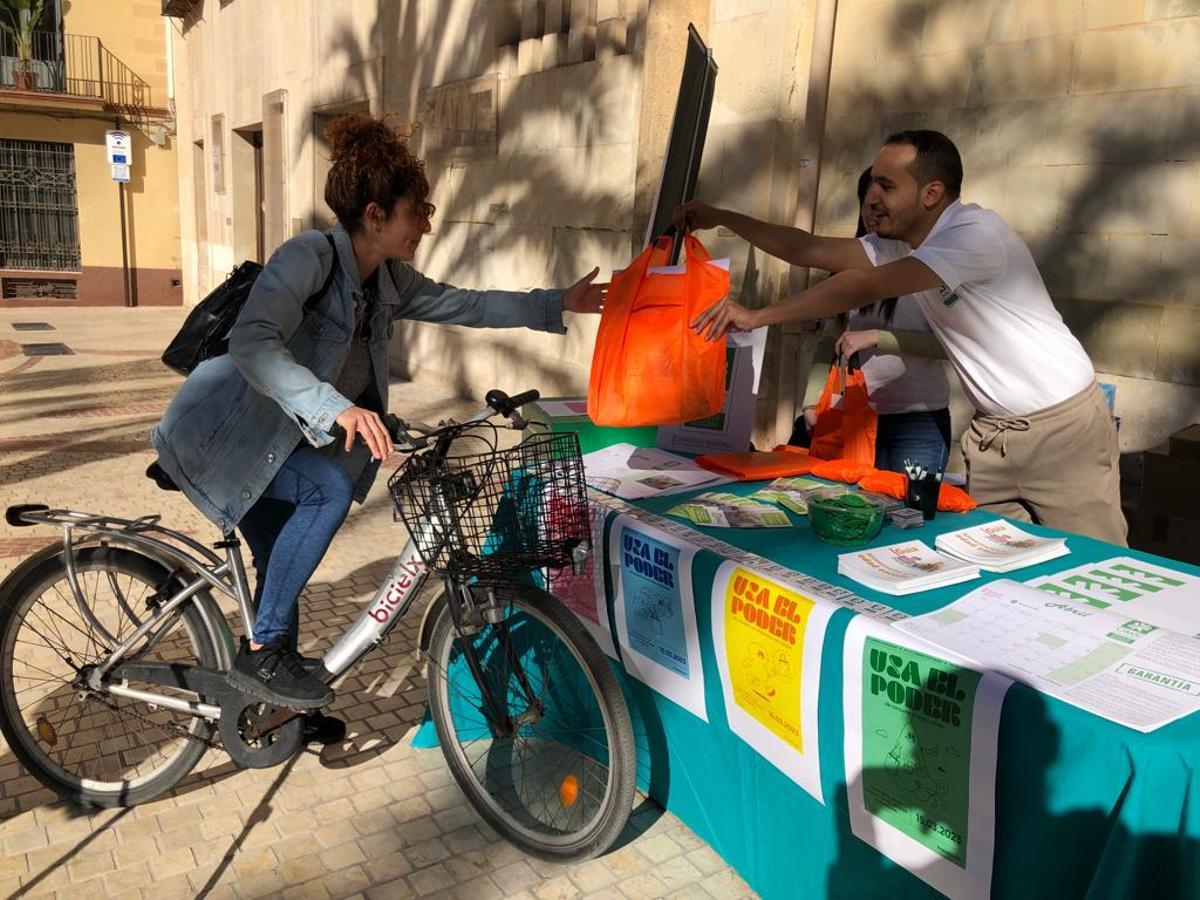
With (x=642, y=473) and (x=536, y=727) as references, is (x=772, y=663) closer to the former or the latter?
(x=536, y=727)

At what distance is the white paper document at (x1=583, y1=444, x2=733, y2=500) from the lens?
302 cm

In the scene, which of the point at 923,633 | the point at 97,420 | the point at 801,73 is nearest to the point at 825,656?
the point at 923,633

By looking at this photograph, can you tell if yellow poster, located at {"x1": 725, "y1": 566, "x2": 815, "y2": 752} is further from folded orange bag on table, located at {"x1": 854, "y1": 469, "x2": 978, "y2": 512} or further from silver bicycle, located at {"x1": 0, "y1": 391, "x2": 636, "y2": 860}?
folded orange bag on table, located at {"x1": 854, "y1": 469, "x2": 978, "y2": 512}

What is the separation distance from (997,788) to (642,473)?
1.62 meters

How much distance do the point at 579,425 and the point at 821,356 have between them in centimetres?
124

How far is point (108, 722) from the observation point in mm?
3338

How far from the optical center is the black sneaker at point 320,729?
3037 mm

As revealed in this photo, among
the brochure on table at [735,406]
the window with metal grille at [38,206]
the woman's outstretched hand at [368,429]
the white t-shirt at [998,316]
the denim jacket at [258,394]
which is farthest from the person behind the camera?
the window with metal grille at [38,206]

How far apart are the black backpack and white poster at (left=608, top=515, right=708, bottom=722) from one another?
1100 millimetres

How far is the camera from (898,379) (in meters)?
3.71

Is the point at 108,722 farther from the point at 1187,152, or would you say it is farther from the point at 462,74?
the point at 462,74

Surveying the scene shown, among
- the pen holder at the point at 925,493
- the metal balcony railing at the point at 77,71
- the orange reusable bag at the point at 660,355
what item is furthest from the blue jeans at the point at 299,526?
the metal balcony railing at the point at 77,71

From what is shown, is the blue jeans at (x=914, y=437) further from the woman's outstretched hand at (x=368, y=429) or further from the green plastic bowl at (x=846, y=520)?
the woman's outstretched hand at (x=368, y=429)

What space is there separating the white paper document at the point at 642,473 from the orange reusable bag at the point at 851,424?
573mm
